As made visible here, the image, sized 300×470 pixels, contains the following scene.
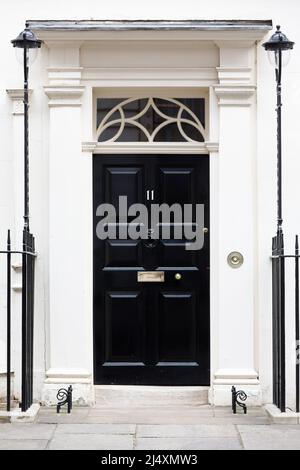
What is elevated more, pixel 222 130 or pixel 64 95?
pixel 64 95

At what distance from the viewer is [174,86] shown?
9.05 m

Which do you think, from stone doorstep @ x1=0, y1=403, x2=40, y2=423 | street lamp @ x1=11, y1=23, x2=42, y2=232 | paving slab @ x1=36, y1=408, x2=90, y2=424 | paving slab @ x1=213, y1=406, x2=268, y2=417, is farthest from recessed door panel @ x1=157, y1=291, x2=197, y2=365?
street lamp @ x1=11, y1=23, x2=42, y2=232

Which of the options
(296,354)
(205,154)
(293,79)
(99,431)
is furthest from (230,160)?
(99,431)

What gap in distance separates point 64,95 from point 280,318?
2.86 m

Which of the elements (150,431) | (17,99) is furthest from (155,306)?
(17,99)

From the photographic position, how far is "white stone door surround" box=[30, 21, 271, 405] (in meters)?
8.91

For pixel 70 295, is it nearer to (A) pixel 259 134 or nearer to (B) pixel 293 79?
(A) pixel 259 134

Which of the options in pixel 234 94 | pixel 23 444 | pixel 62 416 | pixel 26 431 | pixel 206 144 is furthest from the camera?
pixel 206 144

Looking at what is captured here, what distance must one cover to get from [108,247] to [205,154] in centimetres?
129

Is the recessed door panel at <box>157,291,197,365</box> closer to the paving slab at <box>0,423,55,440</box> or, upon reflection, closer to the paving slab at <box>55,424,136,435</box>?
the paving slab at <box>55,424,136,435</box>

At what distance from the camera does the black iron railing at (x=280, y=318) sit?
8.38 m

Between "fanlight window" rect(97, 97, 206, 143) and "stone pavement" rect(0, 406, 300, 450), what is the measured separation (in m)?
2.57

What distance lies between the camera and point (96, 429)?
805 cm

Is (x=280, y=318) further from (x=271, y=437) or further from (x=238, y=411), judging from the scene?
(x=271, y=437)
